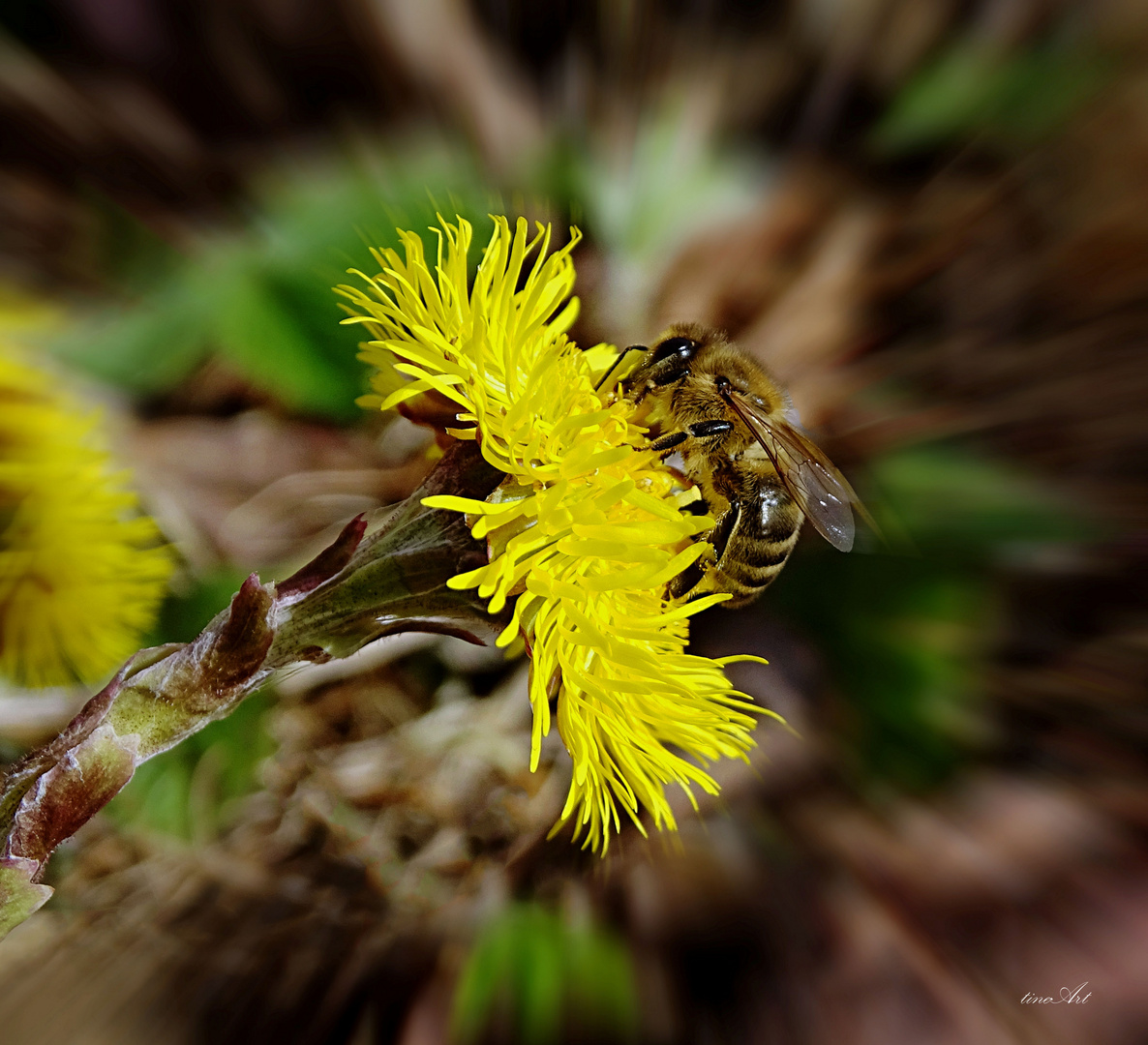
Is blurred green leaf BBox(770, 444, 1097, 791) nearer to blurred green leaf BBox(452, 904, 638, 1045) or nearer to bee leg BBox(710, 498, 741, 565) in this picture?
blurred green leaf BBox(452, 904, 638, 1045)

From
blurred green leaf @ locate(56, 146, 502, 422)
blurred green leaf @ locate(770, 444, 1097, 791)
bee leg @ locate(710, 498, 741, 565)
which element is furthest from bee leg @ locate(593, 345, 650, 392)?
blurred green leaf @ locate(770, 444, 1097, 791)

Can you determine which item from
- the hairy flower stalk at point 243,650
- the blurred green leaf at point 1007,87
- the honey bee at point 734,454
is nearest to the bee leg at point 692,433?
the honey bee at point 734,454

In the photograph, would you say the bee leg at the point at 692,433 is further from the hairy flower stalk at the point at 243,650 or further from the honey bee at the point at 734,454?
the hairy flower stalk at the point at 243,650

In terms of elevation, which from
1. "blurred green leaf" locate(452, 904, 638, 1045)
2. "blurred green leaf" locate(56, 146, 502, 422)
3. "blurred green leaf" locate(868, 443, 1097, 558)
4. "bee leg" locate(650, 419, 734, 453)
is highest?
"blurred green leaf" locate(56, 146, 502, 422)

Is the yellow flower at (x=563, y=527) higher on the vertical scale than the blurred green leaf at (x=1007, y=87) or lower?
lower

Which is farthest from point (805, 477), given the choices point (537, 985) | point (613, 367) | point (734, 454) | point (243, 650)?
point (537, 985)

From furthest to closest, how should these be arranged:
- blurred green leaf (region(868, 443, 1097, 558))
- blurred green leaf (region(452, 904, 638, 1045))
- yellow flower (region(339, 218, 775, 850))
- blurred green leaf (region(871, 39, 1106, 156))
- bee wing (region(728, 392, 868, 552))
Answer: blurred green leaf (region(871, 39, 1106, 156)), blurred green leaf (region(868, 443, 1097, 558)), blurred green leaf (region(452, 904, 638, 1045)), bee wing (region(728, 392, 868, 552)), yellow flower (region(339, 218, 775, 850))

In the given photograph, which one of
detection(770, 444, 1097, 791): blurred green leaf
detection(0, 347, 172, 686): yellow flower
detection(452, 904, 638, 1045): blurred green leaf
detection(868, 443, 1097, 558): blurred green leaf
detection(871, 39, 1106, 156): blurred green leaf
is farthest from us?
detection(871, 39, 1106, 156): blurred green leaf
